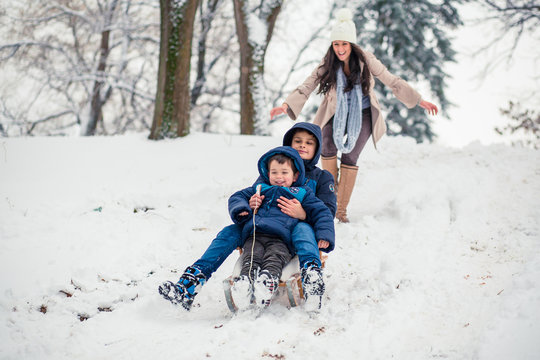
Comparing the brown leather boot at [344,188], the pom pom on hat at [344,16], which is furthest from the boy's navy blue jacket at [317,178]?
the pom pom on hat at [344,16]

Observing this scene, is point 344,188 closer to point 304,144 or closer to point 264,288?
point 304,144

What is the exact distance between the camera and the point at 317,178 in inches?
127

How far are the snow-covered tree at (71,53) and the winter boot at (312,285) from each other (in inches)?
373

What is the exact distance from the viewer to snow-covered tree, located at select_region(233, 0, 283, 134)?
7.34 meters

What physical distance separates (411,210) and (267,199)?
1962mm

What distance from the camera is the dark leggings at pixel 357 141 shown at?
4.02m

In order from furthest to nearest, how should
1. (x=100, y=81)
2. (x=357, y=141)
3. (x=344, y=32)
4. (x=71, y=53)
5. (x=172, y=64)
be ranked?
(x=71, y=53) → (x=100, y=81) → (x=172, y=64) → (x=357, y=141) → (x=344, y=32)

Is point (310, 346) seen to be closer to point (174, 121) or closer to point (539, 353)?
point (539, 353)

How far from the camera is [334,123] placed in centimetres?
395

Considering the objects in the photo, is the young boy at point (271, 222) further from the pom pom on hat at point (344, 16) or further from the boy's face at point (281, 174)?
the pom pom on hat at point (344, 16)

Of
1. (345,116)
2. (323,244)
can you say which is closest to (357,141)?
(345,116)

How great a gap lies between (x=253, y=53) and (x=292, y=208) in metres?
5.41

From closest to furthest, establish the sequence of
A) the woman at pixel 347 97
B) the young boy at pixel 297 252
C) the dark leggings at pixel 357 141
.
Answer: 1. the young boy at pixel 297 252
2. the woman at pixel 347 97
3. the dark leggings at pixel 357 141

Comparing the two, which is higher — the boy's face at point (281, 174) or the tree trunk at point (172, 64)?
the tree trunk at point (172, 64)
